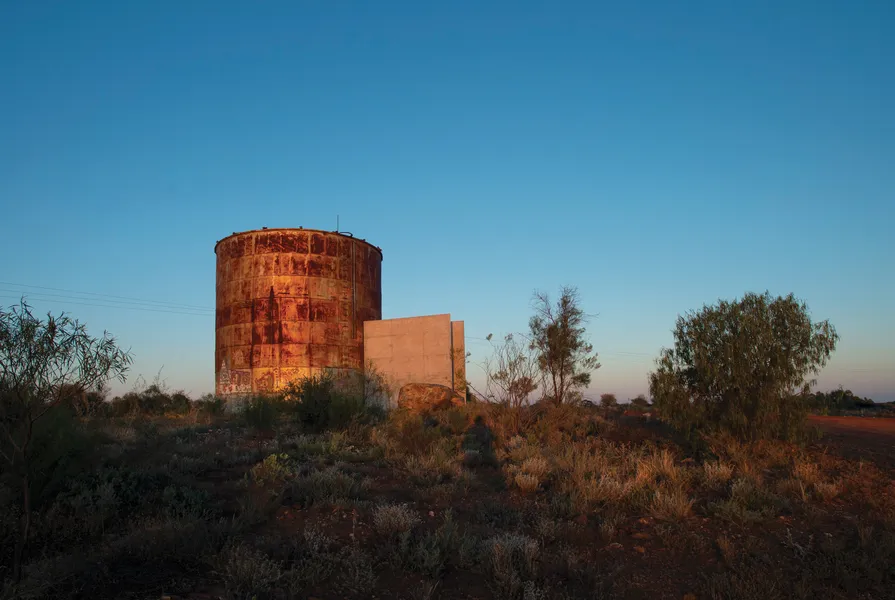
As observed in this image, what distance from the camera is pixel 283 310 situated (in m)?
25.2

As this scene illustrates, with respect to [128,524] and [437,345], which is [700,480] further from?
[437,345]

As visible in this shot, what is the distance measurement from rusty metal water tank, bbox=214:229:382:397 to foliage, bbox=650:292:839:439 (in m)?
15.7

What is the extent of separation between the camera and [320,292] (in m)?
25.8

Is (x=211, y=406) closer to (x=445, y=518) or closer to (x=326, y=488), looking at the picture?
(x=326, y=488)

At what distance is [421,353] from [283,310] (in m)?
6.35

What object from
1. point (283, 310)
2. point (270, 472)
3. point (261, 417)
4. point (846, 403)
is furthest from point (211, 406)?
point (846, 403)

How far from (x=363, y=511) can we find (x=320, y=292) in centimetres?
1821

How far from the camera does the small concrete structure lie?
77.9 ft

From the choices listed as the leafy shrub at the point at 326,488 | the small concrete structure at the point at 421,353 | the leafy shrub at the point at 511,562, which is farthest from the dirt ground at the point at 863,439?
the small concrete structure at the point at 421,353

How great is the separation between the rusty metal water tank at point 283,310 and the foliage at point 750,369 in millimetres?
15679

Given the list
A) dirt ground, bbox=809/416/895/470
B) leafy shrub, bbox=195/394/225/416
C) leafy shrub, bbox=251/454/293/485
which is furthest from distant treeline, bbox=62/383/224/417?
dirt ground, bbox=809/416/895/470

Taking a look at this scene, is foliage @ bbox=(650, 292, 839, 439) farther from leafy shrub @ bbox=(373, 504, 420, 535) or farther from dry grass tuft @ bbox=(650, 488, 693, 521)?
leafy shrub @ bbox=(373, 504, 420, 535)

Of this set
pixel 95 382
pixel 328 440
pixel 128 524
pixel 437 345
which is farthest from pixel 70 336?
pixel 437 345

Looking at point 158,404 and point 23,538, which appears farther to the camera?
point 158,404
